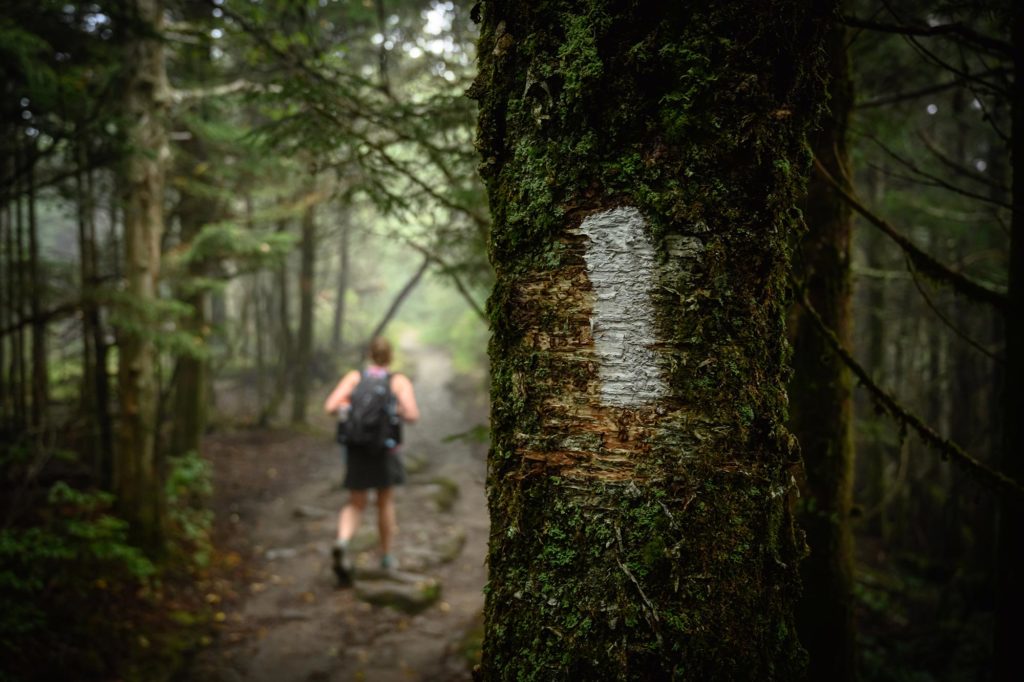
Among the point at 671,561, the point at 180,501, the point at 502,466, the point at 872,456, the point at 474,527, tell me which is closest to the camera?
the point at 671,561

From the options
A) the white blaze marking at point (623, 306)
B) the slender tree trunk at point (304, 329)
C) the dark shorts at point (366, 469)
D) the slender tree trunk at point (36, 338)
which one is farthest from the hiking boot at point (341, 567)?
the slender tree trunk at point (304, 329)

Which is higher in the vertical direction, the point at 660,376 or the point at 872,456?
the point at 660,376

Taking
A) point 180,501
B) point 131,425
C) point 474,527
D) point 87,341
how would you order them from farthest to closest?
point 474,527 → point 180,501 → point 87,341 → point 131,425

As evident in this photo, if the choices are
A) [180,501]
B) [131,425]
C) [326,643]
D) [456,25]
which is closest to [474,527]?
[326,643]

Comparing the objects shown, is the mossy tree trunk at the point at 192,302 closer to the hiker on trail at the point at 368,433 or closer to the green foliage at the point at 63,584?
the green foliage at the point at 63,584

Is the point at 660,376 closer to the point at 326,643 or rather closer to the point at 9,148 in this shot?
the point at 326,643

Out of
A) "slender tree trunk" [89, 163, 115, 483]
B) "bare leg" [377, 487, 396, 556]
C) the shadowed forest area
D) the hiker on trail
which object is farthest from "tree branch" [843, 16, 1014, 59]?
"slender tree trunk" [89, 163, 115, 483]

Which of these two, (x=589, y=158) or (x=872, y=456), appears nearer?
(x=589, y=158)

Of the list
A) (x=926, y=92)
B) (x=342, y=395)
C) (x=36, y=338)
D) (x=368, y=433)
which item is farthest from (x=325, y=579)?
(x=926, y=92)

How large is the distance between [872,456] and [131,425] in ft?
37.5

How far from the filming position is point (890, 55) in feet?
18.1

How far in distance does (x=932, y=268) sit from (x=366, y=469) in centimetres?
541

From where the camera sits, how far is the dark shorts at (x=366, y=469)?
601 centimetres

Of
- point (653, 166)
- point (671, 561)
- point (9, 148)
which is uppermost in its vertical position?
point (9, 148)
